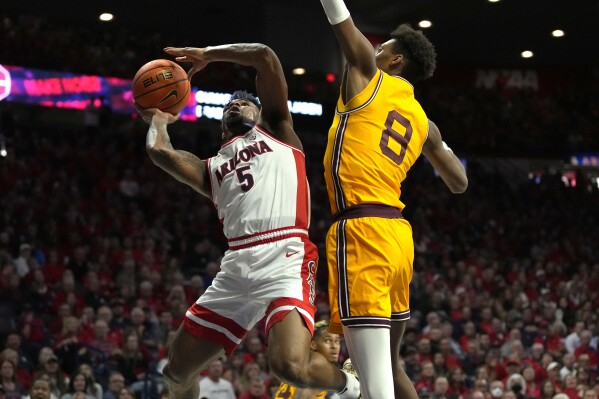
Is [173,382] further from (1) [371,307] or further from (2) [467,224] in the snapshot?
(2) [467,224]

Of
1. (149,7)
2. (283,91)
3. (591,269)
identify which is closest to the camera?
(283,91)

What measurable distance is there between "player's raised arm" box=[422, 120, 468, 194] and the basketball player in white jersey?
2.51 ft

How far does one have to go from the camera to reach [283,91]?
19.2ft

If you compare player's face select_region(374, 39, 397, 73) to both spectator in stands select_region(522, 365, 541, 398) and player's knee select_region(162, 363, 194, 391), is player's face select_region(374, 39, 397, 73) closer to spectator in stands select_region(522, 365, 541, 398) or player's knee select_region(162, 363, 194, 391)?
player's knee select_region(162, 363, 194, 391)

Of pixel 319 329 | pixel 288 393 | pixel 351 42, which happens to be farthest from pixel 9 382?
pixel 351 42

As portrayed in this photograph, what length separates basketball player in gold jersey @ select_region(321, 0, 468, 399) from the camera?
4.97m

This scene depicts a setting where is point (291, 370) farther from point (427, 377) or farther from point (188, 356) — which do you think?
point (427, 377)

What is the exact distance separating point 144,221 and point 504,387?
22.4ft

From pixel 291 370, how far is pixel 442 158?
1.43 meters

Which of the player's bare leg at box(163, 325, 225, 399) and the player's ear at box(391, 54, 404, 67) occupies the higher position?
the player's ear at box(391, 54, 404, 67)

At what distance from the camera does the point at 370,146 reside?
16.9ft

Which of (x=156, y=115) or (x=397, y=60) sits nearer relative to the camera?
(x=397, y=60)

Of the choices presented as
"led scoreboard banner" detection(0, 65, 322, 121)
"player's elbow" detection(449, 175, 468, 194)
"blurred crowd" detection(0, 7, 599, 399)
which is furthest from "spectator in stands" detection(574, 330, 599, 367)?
"player's elbow" detection(449, 175, 468, 194)

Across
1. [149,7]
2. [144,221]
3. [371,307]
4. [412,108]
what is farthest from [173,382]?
[149,7]
